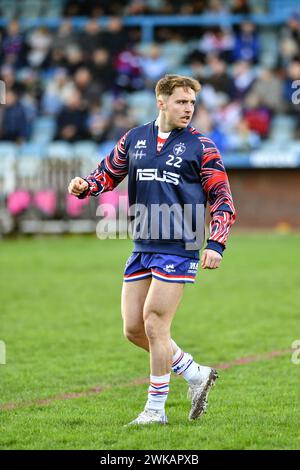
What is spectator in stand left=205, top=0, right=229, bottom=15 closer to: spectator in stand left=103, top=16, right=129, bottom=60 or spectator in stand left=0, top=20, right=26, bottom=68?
spectator in stand left=103, top=16, right=129, bottom=60

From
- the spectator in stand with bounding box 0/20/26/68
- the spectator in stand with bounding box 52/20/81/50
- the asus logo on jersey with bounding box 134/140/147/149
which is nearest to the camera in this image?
the asus logo on jersey with bounding box 134/140/147/149

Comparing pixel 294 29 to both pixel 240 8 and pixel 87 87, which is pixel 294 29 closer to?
pixel 240 8

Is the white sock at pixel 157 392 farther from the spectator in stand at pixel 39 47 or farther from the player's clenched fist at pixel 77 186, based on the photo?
the spectator in stand at pixel 39 47

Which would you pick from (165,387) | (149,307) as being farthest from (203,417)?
(149,307)

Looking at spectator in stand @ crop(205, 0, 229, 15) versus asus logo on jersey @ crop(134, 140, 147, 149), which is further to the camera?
spectator in stand @ crop(205, 0, 229, 15)

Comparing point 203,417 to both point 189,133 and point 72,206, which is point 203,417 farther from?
point 72,206

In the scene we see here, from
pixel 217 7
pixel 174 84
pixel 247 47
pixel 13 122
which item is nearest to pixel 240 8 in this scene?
pixel 217 7

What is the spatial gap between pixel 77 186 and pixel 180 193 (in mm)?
688

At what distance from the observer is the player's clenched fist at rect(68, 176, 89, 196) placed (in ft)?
21.0

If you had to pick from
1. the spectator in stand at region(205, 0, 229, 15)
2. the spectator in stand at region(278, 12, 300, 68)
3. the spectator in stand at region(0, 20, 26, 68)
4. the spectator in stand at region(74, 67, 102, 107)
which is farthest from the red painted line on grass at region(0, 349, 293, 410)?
the spectator in stand at region(0, 20, 26, 68)

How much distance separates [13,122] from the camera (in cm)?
2223

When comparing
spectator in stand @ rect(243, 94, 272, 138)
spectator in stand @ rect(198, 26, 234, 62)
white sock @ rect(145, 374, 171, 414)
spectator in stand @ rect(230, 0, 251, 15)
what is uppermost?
spectator in stand @ rect(230, 0, 251, 15)

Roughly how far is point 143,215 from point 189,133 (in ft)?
1.96
